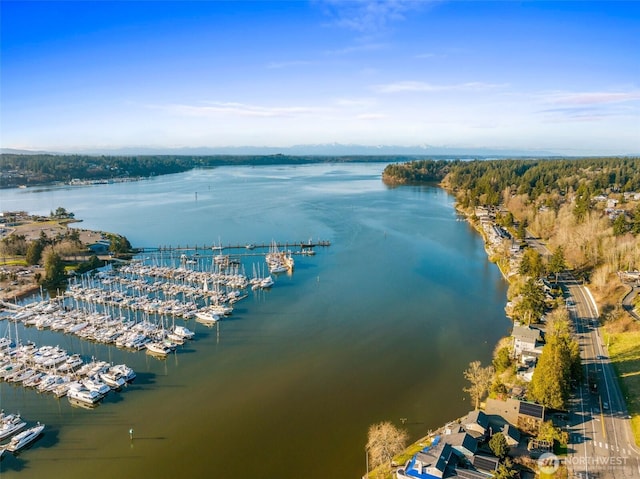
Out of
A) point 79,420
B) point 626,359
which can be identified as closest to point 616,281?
point 626,359

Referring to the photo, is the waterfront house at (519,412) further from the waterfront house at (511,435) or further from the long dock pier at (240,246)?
the long dock pier at (240,246)

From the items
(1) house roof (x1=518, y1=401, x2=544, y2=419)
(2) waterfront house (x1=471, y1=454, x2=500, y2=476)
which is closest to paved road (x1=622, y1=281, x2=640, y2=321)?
(1) house roof (x1=518, y1=401, x2=544, y2=419)

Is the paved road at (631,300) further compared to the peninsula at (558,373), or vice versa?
the paved road at (631,300)

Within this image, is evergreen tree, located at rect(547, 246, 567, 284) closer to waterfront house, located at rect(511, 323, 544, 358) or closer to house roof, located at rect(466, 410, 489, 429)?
waterfront house, located at rect(511, 323, 544, 358)

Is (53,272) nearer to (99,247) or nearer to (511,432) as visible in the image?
(99,247)

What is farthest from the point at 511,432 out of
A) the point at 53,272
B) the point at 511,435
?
the point at 53,272

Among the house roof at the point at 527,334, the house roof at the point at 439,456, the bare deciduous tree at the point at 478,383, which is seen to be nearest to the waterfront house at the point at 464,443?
the house roof at the point at 439,456
